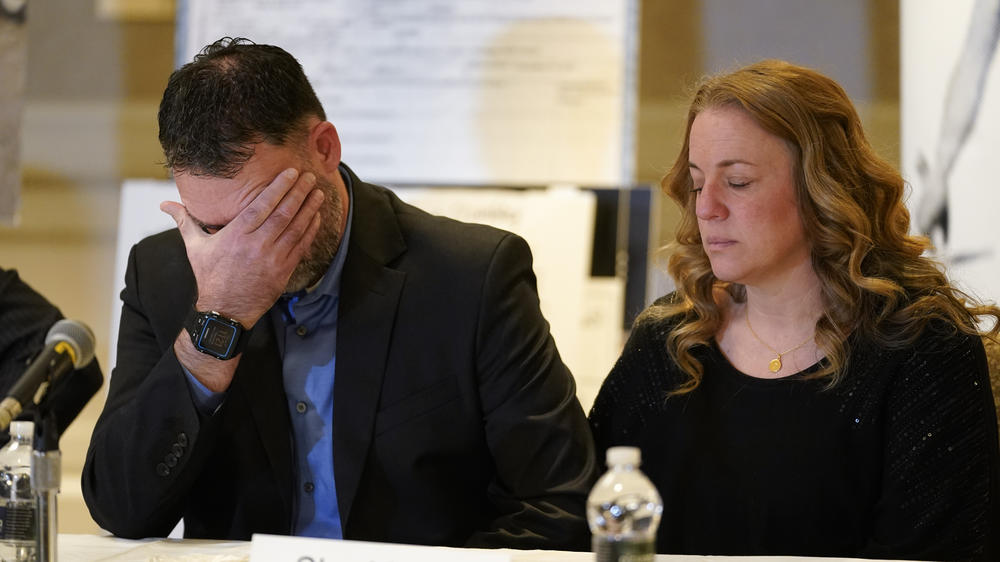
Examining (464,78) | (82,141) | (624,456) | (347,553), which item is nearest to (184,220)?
(347,553)

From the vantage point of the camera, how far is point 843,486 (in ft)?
7.18

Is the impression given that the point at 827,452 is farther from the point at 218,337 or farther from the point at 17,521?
the point at 17,521

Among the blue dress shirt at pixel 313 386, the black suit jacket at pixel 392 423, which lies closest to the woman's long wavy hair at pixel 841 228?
the black suit jacket at pixel 392 423

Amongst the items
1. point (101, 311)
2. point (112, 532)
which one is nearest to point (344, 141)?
point (101, 311)

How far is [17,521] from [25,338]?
1.22 metres

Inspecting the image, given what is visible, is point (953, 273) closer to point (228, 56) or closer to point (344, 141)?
point (228, 56)

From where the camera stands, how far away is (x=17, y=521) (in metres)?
1.74

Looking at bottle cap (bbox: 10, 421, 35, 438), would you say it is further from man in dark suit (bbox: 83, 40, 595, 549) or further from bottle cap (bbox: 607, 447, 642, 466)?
bottle cap (bbox: 607, 447, 642, 466)

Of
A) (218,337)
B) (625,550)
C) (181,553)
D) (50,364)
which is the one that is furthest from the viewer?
(218,337)

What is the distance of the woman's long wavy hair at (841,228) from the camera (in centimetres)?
223

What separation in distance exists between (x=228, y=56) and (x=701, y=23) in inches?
113

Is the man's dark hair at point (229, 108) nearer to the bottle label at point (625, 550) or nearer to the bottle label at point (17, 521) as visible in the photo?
the bottle label at point (17, 521)

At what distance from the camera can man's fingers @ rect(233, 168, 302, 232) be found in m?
2.04

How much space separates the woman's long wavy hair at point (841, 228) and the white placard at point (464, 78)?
2048 mm
